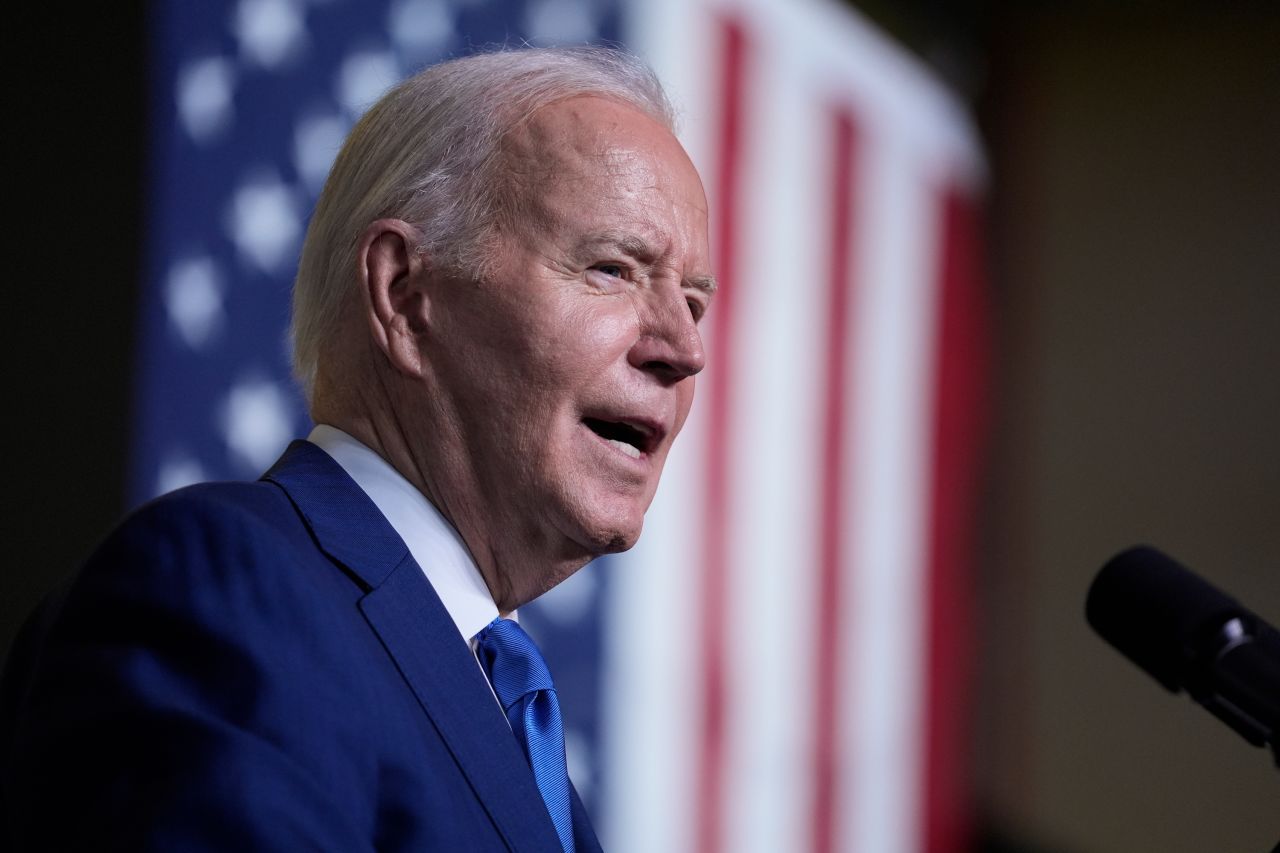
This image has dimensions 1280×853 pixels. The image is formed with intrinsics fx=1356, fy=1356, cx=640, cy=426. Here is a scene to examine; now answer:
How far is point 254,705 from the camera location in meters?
0.83

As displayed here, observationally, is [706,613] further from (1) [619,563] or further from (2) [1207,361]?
(2) [1207,361]

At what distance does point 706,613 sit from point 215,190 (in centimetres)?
120

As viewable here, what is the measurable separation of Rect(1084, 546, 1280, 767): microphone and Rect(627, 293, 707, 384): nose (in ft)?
1.45

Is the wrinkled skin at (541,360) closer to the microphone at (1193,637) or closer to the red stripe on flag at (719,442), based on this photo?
the microphone at (1193,637)

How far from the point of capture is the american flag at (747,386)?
185 centimetres

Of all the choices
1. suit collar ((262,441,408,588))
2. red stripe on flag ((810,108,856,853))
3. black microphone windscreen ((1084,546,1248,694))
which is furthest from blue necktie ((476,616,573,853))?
red stripe on flag ((810,108,856,853))

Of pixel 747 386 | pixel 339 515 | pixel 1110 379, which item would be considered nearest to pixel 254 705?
pixel 339 515

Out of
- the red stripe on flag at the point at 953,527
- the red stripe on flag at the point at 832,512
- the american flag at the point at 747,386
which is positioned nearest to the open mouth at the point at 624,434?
the american flag at the point at 747,386

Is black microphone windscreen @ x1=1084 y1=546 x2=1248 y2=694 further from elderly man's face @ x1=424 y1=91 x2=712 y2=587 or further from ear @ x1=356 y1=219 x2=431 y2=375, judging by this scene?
ear @ x1=356 y1=219 x2=431 y2=375

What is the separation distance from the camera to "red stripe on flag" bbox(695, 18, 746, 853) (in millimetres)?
2551

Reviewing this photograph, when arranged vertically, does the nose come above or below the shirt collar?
above

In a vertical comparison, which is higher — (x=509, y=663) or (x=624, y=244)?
(x=624, y=244)

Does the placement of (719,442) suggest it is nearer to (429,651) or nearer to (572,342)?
(572,342)

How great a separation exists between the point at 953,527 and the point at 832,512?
0.46 metres
